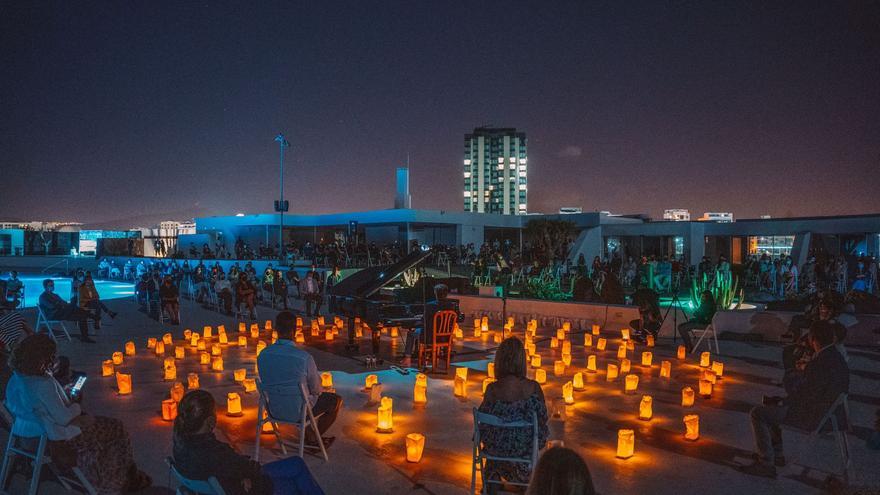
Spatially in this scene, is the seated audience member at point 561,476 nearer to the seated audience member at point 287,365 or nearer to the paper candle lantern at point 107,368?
the seated audience member at point 287,365

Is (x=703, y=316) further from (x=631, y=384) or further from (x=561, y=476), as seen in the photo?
(x=561, y=476)

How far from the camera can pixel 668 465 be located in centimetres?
555

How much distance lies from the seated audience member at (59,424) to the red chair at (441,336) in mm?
5291

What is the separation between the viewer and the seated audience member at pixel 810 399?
4965 millimetres

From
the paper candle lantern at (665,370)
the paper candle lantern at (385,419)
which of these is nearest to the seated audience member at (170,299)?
the paper candle lantern at (385,419)

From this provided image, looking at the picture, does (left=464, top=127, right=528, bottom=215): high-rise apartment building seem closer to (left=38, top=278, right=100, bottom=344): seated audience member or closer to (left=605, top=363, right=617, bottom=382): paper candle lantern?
(left=38, top=278, right=100, bottom=344): seated audience member

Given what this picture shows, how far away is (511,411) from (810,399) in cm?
268

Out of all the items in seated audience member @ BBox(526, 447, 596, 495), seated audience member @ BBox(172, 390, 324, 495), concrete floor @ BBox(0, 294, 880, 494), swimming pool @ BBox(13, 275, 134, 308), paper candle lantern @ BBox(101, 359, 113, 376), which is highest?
seated audience member @ BBox(526, 447, 596, 495)

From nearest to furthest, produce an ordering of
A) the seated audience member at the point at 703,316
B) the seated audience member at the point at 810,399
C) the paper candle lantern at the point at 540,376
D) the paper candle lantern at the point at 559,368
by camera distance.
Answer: the seated audience member at the point at 810,399, the paper candle lantern at the point at 540,376, the paper candle lantern at the point at 559,368, the seated audience member at the point at 703,316

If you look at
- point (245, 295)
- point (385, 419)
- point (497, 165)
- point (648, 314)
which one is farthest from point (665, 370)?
point (497, 165)

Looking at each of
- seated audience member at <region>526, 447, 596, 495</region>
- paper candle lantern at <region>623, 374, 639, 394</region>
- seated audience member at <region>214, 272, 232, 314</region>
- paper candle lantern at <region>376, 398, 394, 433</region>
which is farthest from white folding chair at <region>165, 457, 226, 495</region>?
seated audience member at <region>214, 272, 232, 314</region>

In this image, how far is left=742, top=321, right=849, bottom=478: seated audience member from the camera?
4.96 m

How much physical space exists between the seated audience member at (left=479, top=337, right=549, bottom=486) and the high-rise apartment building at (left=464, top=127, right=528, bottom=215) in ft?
489

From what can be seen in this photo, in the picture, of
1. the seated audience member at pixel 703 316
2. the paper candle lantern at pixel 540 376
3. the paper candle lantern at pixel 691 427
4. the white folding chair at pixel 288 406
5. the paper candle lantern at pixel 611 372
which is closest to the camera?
the white folding chair at pixel 288 406
